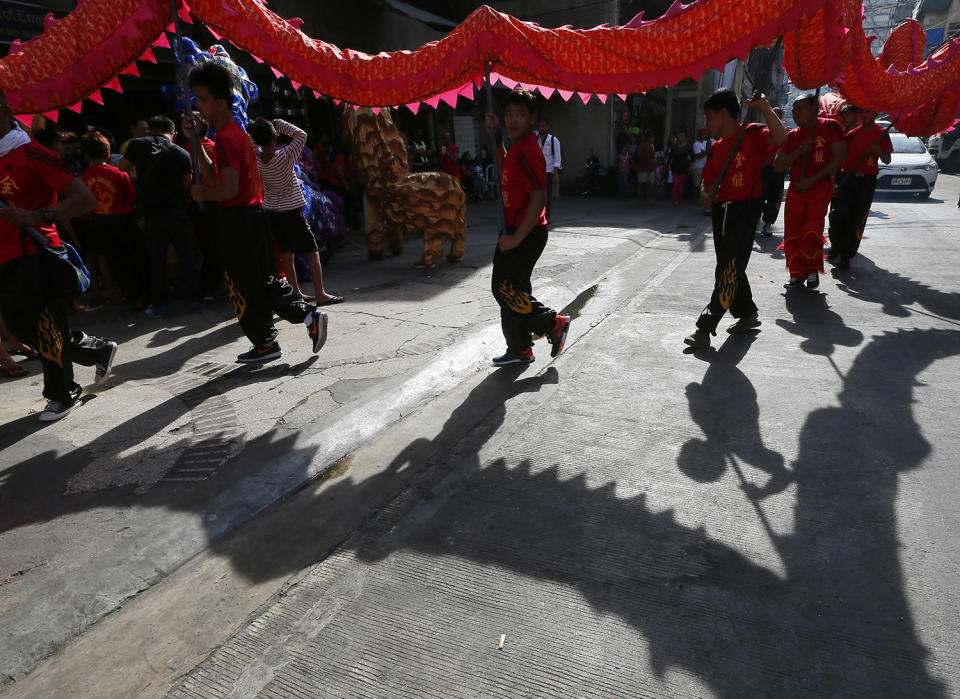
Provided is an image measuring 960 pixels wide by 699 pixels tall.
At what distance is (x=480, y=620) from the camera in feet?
6.79

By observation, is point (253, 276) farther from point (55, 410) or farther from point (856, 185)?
point (856, 185)

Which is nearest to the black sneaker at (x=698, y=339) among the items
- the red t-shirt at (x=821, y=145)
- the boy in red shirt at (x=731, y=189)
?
the boy in red shirt at (x=731, y=189)

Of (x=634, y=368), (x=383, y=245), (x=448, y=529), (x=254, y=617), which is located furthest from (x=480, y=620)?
(x=383, y=245)

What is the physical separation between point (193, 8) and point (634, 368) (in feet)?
12.2

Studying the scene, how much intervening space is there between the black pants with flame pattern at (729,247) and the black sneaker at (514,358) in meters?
1.39

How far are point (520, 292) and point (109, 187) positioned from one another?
4.49 m

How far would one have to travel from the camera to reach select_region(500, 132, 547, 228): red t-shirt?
12.4ft

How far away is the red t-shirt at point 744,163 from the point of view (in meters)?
4.29

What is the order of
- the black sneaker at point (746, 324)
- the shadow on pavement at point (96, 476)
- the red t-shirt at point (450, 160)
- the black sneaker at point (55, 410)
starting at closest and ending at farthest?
the shadow on pavement at point (96, 476), the black sneaker at point (55, 410), the black sneaker at point (746, 324), the red t-shirt at point (450, 160)

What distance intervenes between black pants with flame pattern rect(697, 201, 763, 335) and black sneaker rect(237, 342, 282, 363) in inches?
131

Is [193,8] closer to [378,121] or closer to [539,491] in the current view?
[539,491]

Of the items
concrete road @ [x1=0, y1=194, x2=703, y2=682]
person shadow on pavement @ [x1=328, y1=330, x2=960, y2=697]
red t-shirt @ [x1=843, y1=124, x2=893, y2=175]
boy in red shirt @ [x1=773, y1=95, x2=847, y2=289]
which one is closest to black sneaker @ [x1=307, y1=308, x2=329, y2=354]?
concrete road @ [x1=0, y1=194, x2=703, y2=682]

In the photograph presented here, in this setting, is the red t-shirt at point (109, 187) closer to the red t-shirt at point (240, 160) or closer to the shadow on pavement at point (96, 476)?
the red t-shirt at point (240, 160)

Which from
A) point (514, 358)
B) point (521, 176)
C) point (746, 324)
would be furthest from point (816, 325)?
point (521, 176)
